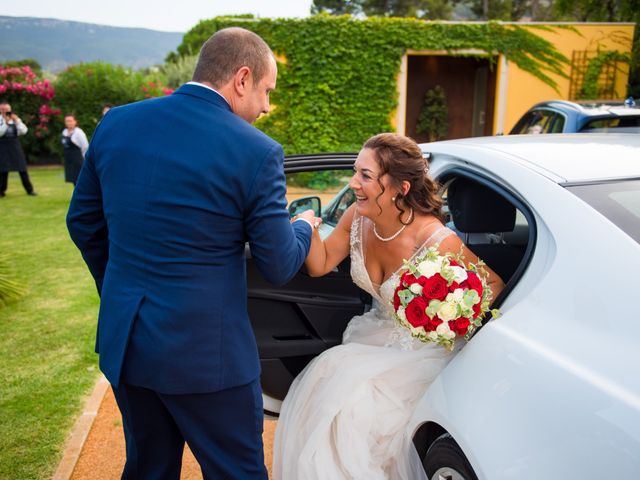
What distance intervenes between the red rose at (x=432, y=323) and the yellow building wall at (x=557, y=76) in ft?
46.7

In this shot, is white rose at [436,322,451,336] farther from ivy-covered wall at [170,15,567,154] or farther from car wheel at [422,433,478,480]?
ivy-covered wall at [170,15,567,154]

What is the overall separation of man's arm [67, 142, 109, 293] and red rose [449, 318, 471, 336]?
52.0 inches

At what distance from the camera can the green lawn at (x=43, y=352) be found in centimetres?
308

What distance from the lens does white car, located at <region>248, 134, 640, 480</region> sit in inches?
50.1

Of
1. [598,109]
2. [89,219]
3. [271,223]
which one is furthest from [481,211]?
[598,109]

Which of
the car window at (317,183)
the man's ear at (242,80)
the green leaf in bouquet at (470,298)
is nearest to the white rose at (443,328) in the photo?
the green leaf in bouquet at (470,298)

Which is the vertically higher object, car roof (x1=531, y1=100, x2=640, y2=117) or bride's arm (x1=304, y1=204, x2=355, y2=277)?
car roof (x1=531, y1=100, x2=640, y2=117)

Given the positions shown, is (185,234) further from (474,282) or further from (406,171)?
(406,171)

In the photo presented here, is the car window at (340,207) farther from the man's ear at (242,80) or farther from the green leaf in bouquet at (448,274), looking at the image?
the man's ear at (242,80)

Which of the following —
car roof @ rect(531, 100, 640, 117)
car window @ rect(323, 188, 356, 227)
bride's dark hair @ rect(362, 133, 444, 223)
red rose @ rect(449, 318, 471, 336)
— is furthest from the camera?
car roof @ rect(531, 100, 640, 117)

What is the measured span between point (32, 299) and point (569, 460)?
5.61m

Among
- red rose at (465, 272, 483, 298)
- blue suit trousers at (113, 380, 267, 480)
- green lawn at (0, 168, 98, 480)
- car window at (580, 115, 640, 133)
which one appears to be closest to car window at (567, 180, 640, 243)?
red rose at (465, 272, 483, 298)

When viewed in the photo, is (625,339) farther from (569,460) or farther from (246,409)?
(246,409)

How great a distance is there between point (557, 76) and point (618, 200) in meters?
Answer: 15.1
